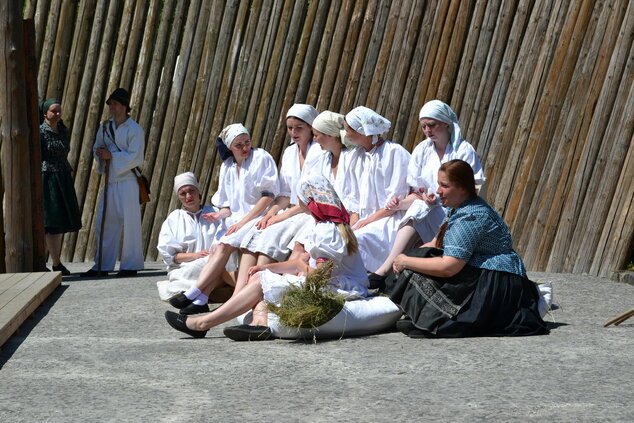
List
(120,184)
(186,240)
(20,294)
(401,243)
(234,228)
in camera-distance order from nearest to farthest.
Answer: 1. (401,243)
2. (20,294)
3. (234,228)
4. (186,240)
5. (120,184)

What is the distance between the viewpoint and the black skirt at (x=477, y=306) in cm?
593

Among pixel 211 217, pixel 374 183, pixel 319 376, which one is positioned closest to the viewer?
pixel 319 376

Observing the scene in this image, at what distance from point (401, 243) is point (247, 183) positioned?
159 cm

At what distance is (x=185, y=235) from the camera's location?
27.1 ft

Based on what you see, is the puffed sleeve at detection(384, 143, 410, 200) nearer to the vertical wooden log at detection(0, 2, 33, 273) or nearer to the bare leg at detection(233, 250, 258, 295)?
the bare leg at detection(233, 250, 258, 295)

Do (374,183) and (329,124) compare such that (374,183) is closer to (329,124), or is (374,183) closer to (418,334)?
(329,124)

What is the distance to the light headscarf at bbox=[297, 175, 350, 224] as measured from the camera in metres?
6.36

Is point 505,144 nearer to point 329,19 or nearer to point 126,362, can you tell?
point 329,19

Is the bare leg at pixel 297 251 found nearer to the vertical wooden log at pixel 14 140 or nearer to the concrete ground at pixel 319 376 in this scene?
the concrete ground at pixel 319 376

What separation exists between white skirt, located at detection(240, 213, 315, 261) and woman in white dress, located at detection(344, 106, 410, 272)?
23.4 inches

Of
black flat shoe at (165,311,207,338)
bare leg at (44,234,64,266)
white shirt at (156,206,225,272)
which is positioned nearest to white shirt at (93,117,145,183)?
bare leg at (44,234,64,266)

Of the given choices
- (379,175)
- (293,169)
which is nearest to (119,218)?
(293,169)

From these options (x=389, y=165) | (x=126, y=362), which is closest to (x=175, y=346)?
(x=126, y=362)

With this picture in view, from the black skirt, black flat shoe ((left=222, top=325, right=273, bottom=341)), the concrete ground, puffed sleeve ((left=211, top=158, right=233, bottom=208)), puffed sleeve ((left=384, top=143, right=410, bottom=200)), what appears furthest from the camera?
puffed sleeve ((left=211, top=158, right=233, bottom=208))
